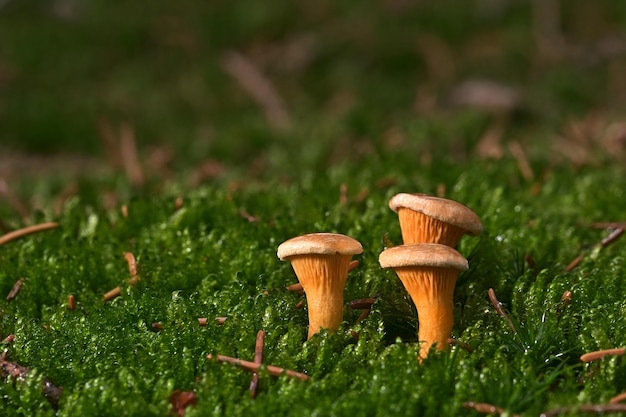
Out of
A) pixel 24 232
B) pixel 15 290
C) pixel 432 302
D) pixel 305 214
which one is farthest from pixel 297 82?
pixel 432 302

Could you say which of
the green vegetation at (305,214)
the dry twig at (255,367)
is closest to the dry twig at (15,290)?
the green vegetation at (305,214)

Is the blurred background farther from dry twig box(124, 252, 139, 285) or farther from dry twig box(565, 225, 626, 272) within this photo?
dry twig box(124, 252, 139, 285)

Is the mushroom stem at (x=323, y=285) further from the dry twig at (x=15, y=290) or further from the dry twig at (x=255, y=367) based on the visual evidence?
the dry twig at (x=15, y=290)

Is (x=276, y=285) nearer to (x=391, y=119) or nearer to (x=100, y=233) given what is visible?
(x=100, y=233)

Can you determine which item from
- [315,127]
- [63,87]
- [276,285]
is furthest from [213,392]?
[63,87]

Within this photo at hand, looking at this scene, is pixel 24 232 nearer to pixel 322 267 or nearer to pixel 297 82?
pixel 322 267

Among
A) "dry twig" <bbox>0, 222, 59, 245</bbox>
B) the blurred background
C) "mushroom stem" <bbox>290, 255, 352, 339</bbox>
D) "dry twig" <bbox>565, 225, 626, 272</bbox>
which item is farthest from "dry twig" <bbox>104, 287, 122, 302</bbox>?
the blurred background
